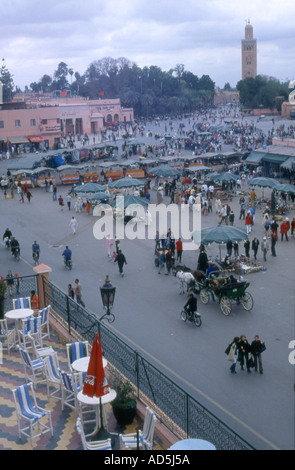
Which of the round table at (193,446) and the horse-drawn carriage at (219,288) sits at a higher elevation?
the round table at (193,446)

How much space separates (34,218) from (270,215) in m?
12.1

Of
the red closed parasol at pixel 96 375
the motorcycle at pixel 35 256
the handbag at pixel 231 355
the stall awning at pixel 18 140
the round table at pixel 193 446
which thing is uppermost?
the stall awning at pixel 18 140

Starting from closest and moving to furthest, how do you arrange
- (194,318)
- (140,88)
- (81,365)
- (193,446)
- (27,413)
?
(193,446), (27,413), (81,365), (194,318), (140,88)

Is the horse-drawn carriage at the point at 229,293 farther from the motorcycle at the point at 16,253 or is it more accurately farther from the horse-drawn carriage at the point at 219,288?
the motorcycle at the point at 16,253

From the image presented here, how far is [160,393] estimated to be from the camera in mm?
8492

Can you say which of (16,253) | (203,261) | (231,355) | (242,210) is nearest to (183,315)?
(231,355)

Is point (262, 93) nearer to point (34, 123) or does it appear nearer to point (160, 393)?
point (34, 123)

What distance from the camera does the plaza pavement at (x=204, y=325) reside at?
33.1 ft

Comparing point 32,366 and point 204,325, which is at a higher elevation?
point 32,366

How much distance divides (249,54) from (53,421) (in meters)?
163

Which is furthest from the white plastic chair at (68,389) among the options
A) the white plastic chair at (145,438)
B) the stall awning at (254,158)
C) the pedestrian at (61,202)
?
the stall awning at (254,158)

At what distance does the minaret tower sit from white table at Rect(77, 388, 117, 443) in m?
161

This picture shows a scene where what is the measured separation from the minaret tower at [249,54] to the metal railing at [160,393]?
158 metres
